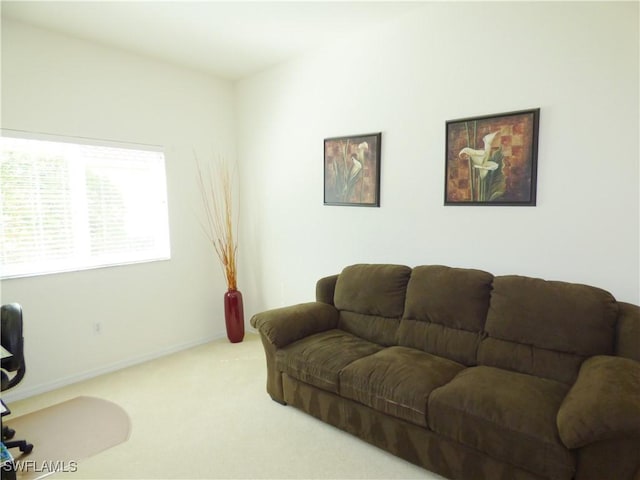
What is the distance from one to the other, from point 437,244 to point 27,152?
3301 millimetres

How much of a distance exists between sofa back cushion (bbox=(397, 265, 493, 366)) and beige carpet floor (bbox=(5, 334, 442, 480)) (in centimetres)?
73

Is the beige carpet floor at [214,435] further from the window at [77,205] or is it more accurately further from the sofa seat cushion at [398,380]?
the window at [77,205]

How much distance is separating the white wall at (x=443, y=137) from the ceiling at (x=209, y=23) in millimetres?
269

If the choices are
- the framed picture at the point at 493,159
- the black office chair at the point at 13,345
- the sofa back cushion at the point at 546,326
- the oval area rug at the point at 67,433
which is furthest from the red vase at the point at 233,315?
the sofa back cushion at the point at 546,326

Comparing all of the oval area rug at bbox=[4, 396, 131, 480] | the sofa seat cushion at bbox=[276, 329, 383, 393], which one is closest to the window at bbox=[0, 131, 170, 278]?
the oval area rug at bbox=[4, 396, 131, 480]

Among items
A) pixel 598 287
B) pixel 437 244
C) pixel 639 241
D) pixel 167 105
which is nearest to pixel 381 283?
pixel 437 244

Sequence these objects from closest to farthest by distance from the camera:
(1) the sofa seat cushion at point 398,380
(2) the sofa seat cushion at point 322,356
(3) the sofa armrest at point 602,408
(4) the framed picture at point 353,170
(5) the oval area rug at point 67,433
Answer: (3) the sofa armrest at point 602,408 → (1) the sofa seat cushion at point 398,380 → (5) the oval area rug at point 67,433 → (2) the sofa seat cushion at point 322,356 → (4) the framed picture at point 353,170

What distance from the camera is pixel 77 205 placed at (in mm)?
3223

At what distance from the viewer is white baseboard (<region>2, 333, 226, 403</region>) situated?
2.89 meters

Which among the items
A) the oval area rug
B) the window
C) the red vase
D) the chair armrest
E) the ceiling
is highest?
the ceiling

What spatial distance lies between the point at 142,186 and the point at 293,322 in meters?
2.13

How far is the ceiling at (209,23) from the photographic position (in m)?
2.66

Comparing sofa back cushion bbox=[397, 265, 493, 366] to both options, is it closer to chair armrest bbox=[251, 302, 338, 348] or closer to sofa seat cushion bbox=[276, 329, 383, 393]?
sofa seat cushion bbox=[276, 329, 383, 393]

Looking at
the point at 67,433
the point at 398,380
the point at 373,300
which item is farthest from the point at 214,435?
the point at 373,300
